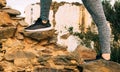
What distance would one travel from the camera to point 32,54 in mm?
9195

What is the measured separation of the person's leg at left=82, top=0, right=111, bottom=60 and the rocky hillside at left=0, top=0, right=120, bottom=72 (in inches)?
224

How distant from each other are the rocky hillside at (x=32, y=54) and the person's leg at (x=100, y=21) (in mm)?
5695

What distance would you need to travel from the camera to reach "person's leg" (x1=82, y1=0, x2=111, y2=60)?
271 cm

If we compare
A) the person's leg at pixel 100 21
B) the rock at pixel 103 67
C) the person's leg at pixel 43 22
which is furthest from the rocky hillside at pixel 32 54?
the person's leg at pixel 100 21

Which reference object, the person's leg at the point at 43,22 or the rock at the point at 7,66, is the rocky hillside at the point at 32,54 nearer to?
the rock at the point at 7,66

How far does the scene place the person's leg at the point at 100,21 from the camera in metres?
2.71

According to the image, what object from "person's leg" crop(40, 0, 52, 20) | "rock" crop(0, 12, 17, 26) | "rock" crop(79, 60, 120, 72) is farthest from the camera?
"rock" crop(0, 12, 17, 26)

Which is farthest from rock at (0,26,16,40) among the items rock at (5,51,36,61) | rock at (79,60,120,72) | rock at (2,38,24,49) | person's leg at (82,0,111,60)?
person's leg at (82,0,111,60)

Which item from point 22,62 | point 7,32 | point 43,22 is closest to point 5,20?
point 7,32

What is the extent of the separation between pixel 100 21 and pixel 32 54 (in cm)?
657

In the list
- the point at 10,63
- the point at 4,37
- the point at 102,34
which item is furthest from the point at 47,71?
the point at 102,34

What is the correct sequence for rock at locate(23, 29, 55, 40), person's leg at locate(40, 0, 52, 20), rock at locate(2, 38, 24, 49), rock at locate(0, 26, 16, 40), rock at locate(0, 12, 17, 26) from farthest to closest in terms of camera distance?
rock at locate(0, 12, 17, 26) → rock at locate(23, 29, 55, 40) → rock at locate(0, 26, 16, 40) → rock at locate(2, 38, 24, 49) → person's leg at locate(40, 0, 52, 20)

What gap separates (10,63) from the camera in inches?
358

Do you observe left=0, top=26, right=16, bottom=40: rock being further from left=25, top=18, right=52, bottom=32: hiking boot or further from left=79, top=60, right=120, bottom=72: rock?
left=25, top=18, right=52, bottom=32: hiking boot
